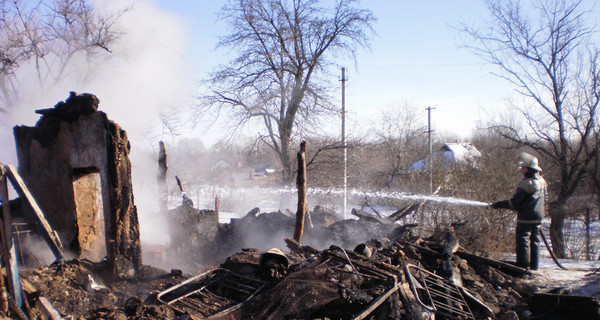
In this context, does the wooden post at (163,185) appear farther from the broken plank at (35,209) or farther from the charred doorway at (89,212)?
the broken plank at (35,209)

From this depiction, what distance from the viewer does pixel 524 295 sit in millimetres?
6180

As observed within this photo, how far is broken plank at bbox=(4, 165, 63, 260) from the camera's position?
451 cm

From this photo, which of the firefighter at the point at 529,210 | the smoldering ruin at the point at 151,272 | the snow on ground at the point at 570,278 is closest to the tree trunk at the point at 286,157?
the smoldering ruin at the point at 151,272

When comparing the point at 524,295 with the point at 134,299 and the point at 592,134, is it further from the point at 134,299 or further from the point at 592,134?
the point at 592,134

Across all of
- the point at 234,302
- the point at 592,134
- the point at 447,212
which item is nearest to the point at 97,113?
the point at 234,302

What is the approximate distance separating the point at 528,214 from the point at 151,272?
22.2 feet

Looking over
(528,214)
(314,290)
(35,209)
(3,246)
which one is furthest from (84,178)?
(528,214)

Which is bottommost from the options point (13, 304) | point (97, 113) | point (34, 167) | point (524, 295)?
point (524, 295)

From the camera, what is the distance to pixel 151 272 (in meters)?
6.21

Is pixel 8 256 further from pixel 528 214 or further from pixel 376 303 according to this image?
pixel 528 214

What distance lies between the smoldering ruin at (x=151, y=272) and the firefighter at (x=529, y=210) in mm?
550

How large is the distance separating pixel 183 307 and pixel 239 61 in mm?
13621

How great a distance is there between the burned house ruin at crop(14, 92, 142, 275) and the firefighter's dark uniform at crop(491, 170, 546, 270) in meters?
6.80

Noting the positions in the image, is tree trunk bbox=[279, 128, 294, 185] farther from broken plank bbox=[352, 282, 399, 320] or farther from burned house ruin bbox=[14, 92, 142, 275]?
broken plank bbox=[352, 282, 399, 320]
